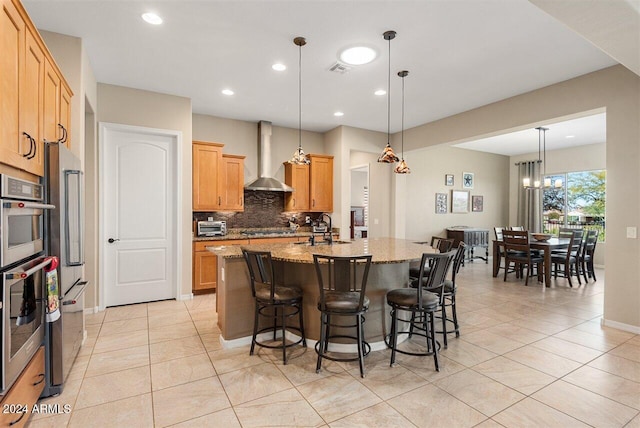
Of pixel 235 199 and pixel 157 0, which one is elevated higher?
pixel 157 0

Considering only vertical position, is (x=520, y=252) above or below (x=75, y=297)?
below

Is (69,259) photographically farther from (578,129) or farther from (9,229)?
(578,129)

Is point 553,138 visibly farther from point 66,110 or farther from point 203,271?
point 66,110

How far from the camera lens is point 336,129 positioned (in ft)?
20.9

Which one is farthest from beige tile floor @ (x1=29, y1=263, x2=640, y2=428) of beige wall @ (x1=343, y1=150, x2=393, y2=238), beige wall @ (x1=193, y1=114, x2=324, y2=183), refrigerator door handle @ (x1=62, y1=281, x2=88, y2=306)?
beige wall @ (x1=343, y1=150, x2=393, y2=238)

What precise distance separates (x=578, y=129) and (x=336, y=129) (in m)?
4.89

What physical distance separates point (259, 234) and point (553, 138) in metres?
6.89

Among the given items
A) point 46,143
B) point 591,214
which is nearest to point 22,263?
point 46,143

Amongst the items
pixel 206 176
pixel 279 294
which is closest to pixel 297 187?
pixel 206 176

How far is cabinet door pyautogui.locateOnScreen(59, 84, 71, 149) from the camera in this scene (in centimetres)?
269

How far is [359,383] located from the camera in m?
2.45

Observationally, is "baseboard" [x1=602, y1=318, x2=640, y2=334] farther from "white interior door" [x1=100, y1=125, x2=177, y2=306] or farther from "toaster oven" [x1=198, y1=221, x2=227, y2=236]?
"white interior door" [x1=100, y1=125, x2=177, y2=306]

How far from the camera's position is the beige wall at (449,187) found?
8.17 m

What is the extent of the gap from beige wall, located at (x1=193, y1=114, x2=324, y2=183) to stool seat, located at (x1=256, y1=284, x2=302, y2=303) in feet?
11.3
